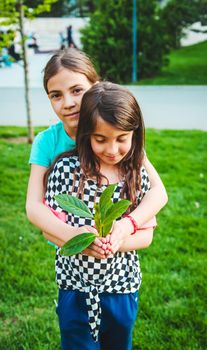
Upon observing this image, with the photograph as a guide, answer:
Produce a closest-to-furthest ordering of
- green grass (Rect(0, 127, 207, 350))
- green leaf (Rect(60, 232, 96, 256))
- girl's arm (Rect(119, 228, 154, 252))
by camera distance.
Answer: green leaf (Rect(60, 232, 96, 256))
girl's arm (Rect(119, 228, 154, 252))
green grass (Rect(0, 127, 207, 350))

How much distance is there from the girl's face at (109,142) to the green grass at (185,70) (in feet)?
33.4

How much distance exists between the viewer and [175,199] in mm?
4211

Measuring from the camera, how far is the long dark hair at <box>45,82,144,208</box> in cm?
139

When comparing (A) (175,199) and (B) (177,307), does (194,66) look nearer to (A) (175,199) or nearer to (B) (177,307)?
(A) (175,199)

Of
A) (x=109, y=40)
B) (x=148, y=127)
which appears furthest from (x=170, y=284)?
(x=109, y=40)

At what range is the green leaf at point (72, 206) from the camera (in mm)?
1254

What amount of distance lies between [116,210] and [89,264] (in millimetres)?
326

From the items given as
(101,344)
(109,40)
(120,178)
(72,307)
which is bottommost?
(109,40)

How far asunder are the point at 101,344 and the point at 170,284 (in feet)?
4.03

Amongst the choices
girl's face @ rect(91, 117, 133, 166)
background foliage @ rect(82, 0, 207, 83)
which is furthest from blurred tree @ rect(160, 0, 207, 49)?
girl's face @ rect(91, 117, 133, 166)

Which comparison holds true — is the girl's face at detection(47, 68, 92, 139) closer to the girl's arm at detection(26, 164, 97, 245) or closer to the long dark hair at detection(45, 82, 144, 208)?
the long dark hair at detection(45, 82, 144, 208)

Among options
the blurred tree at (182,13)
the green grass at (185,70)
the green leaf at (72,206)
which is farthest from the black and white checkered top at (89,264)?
the blurred tree at (182,13)

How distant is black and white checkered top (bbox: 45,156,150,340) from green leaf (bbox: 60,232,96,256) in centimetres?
24

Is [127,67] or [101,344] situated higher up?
[101,344]
